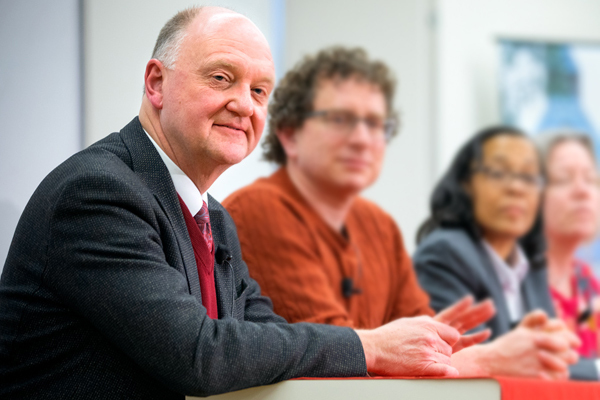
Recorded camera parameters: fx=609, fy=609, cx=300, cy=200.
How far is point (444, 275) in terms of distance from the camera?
70.6 inches

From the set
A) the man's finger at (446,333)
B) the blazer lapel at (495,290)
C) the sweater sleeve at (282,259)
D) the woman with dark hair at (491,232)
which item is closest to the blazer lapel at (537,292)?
the woman with dark hair at (491,232)

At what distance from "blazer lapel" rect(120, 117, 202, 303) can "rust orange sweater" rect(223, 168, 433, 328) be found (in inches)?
9.6

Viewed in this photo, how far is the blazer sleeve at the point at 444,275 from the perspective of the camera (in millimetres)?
1770

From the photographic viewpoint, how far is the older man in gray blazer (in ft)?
2.21

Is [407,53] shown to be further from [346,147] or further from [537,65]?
[346,147]

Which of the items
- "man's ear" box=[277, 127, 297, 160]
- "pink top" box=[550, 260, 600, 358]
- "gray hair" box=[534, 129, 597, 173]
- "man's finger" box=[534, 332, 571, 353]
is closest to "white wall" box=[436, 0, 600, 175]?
"gray hair" box=[534, 129, 597, 173]

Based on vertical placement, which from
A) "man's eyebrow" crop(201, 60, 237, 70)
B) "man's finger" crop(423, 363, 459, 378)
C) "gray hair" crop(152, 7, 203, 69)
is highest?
"gray hair" crop(152, 7, 203, 69)

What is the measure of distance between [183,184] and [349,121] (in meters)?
0.79

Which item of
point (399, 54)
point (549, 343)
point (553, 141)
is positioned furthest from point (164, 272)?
point (399, 54)

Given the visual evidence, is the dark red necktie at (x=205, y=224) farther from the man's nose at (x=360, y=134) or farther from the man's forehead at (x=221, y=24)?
the man's nose at (x=360, y=134)

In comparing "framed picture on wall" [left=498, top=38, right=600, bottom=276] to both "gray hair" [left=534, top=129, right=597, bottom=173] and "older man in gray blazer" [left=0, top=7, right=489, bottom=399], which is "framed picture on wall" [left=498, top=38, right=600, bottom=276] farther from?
"older man in gray blazer" [left=0, top=7, right=489, bottom=399]

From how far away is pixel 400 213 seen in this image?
2805mm

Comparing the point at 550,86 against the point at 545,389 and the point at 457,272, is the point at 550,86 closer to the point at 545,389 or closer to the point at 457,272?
the point at 457,272

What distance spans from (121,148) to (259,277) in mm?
427
